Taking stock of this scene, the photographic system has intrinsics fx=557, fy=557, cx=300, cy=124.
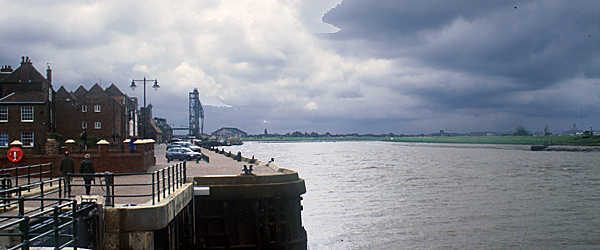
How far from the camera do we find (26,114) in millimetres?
58281

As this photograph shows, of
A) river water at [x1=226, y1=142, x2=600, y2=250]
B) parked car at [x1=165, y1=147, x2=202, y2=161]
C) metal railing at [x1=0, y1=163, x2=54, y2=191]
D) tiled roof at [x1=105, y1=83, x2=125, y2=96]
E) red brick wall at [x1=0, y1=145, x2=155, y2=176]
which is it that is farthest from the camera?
tiled roof at [x1=105, y1=83, x2=125, y2=96]

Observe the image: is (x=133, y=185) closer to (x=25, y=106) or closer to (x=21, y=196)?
(x=21, y=196)

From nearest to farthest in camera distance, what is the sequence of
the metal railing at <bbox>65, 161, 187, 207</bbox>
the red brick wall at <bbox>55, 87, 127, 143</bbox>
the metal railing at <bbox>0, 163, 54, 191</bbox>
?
1. the metal railing at <bbox>65, 161, 187, 207</bbox>
2. the metal railing at <bbox>0, 163, 54, 191</bbox>
3. the red brick wall at <bbox>55, 87, 127, 143</bbox>

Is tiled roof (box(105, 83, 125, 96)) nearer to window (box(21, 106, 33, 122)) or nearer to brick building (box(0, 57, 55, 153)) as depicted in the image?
brick building (box(0, 57, 55, 153))

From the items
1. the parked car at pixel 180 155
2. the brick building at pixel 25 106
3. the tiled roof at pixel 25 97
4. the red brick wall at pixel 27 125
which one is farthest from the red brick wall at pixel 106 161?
the tiled roof at pixel 25 97

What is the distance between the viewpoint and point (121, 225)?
13.7 meters

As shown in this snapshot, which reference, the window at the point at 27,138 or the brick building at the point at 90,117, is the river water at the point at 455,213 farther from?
the brick building at the point at 90,117

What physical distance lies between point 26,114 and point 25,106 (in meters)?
0.88

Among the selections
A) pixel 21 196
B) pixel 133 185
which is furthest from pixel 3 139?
pixel 133 185

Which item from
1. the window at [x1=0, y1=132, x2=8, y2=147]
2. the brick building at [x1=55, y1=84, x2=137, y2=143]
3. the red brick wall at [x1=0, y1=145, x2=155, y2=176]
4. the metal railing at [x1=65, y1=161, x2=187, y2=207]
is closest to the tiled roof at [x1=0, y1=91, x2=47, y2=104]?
the window at [x1=0, y1=132, x2=8, y2=147]

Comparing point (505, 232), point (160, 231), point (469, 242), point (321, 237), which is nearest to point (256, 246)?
point (160, 231)

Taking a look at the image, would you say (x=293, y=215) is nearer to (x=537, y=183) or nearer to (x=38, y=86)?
(x=537, y=183)

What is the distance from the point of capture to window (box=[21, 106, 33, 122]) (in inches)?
2285

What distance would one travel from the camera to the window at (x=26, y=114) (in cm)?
5803
